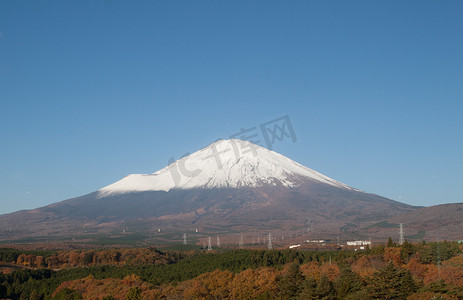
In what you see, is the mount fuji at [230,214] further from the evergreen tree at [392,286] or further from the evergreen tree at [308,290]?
the evergreen tree at [392,286]

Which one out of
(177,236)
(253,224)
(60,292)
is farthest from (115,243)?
(60,292)

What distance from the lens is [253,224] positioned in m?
152

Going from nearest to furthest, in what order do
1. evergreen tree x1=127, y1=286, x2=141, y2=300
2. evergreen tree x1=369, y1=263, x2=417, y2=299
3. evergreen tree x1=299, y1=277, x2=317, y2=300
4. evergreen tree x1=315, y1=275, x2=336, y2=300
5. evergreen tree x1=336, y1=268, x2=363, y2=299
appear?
evergreen tree x1=369, y1=263, x2=417, y2=299
evergreen tree x1=299, y1=277, x2=317, y2=300
evergreen tree x1=315, y1=275, x2=336, y2=300
evergreen tree x1=336, y1=268, x2=363, y2=299
evergreen tree x1=127, y1=286, x2=141, y2=300

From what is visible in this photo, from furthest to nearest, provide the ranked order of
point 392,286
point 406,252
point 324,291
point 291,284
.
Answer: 1. point 406,252
2. point 291,284
3. point 324,291
4. point 392,286

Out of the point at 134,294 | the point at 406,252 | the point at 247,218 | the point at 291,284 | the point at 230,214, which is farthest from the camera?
the point at 230,214

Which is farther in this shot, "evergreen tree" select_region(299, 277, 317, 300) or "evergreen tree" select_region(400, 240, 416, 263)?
"evergreen tree" select_region(400, 240, 416, 263)

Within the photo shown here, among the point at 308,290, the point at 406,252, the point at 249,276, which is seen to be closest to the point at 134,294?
the point at 249,276

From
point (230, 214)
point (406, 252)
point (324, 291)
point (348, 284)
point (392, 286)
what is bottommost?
point (406, 252)

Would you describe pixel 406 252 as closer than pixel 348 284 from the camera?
No

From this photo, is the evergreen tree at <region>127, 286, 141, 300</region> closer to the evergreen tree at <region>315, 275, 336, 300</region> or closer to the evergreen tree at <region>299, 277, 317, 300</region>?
the evergreen tree at <region>299, 277, 317, 300</region>

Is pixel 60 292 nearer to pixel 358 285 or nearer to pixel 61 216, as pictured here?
pixel 358 285

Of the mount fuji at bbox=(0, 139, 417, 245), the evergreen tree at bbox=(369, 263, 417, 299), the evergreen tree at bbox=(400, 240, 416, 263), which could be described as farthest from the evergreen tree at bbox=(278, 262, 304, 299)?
the mount fuji at bbox=(0, 139, 417, 245)

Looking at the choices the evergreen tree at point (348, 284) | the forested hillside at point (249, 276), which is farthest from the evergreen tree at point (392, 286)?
the evergreen tree at point (348, 284)

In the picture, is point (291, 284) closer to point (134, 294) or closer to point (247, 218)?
point (134, 294)
